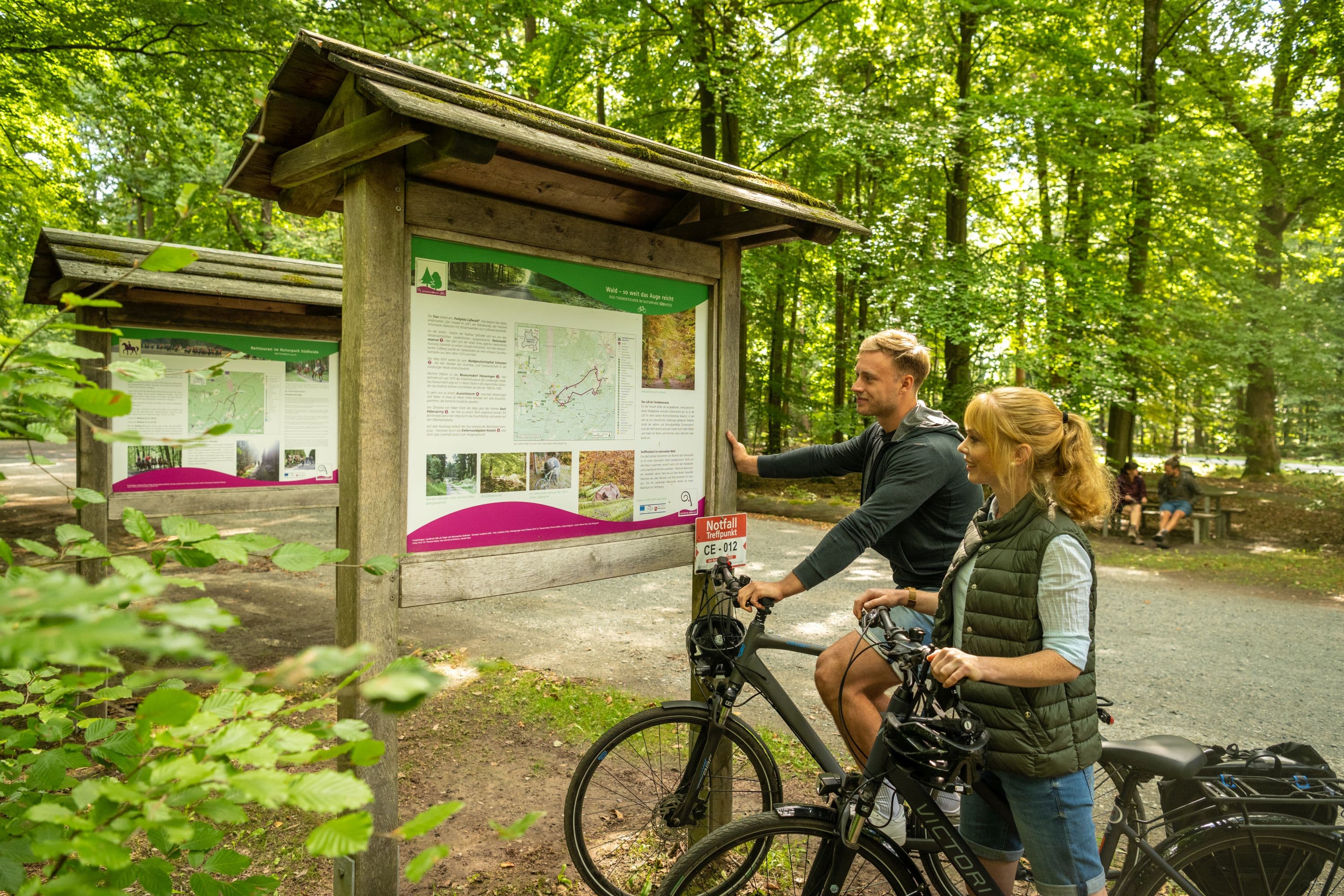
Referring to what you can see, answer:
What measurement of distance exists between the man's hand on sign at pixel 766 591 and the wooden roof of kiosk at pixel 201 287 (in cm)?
389

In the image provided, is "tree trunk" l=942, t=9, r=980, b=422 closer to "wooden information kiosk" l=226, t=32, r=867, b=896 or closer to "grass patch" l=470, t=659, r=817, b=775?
"grass patch" l=470, t=659, r=817, b=775

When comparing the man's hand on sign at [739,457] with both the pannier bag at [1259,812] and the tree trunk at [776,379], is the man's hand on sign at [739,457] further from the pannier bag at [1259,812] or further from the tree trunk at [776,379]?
the tree trunk at [776,379]

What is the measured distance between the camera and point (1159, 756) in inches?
93.7

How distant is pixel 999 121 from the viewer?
13547 millimetres

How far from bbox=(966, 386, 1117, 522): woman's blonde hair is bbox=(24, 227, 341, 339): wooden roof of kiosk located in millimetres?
4562

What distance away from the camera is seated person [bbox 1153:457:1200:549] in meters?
12.2

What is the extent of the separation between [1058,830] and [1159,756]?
438mm

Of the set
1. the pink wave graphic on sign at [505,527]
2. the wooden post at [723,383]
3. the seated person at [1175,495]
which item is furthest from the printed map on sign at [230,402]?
the seated person at [1175,495]

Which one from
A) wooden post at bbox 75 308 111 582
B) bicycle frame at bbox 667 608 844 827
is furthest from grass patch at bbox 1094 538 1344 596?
wooden post at bbox 75 308 111 582

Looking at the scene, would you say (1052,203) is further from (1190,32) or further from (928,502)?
(928,502)

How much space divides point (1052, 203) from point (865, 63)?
458 cm

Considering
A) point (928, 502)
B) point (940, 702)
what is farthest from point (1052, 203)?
point (940, 702)

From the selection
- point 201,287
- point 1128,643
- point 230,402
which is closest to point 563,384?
point 201,287

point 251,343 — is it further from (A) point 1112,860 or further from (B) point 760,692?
(A) point 1112,860
